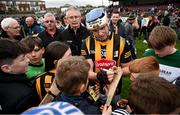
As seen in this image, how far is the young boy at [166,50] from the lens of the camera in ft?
10.5

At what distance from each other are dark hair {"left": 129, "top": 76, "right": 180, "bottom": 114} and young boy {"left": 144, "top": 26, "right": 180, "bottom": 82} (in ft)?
3.54

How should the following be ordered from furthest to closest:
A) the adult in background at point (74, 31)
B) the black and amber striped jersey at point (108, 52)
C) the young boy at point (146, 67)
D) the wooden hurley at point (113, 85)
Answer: the adult in background at point (74, 31)
the black and amber striped jersey at point (108, 52)
the young boy at point (146, 67)
the wooden hurley at point (113, 85)

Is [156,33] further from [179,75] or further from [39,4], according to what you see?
[39,4]

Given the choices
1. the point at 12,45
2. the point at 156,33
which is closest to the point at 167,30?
the point at 156,33

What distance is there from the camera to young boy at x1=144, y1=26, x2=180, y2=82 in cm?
320

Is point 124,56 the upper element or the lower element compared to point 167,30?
lower

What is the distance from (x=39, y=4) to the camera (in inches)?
5379

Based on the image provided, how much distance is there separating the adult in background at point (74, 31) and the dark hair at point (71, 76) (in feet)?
9.71

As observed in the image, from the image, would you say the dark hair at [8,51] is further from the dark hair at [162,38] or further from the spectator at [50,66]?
the dark hair at [162,38]

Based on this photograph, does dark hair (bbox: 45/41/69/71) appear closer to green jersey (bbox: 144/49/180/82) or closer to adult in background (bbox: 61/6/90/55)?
green jersey (bbox: 144/49/180/82)

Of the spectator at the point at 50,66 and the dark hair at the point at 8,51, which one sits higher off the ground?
the dark hair at the point at 8,51

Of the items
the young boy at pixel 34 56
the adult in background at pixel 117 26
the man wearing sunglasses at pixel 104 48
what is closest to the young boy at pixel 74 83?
the man wearing sunglasses at pixel 104 48

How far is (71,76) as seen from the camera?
8.04 feet

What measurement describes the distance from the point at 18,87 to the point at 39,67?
133 cm
